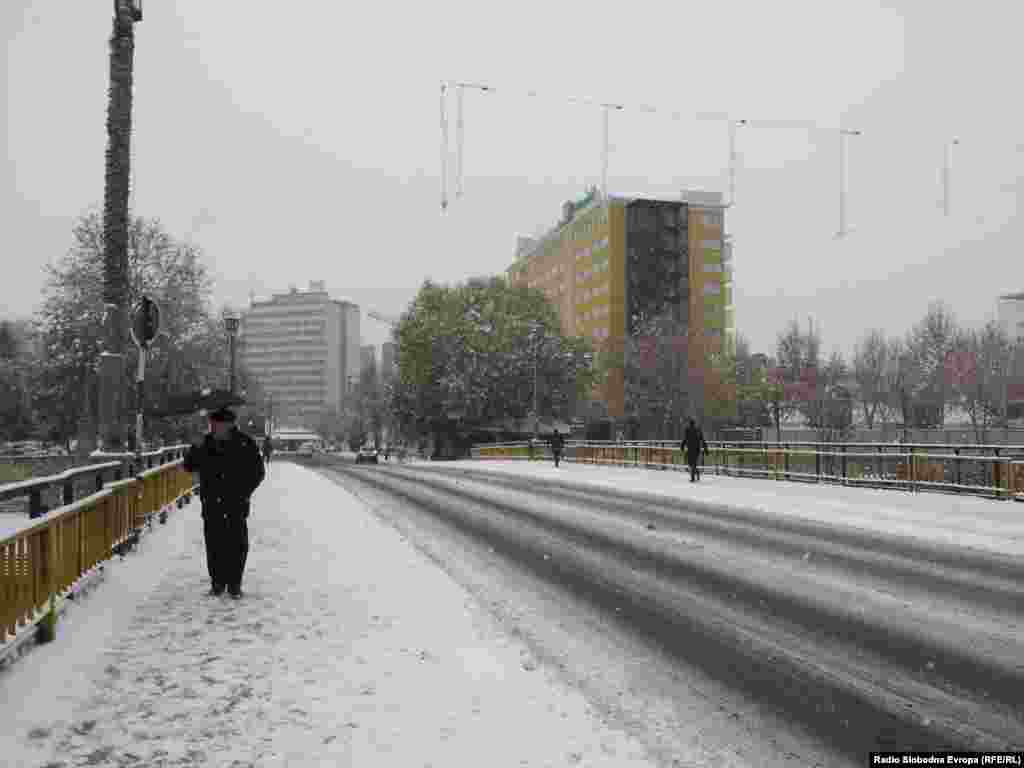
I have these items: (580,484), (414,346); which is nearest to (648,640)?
(580,484)

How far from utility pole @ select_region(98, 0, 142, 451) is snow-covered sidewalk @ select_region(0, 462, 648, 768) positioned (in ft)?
15.0

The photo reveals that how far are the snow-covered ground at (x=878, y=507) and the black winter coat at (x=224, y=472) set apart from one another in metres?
8.36

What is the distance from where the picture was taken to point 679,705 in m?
4.43

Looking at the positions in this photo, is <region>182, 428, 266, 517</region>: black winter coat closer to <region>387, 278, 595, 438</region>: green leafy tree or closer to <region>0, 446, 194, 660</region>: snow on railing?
<region>0, 446, 194, 660</region>: snow on railing

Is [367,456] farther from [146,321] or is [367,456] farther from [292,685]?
[292,685]

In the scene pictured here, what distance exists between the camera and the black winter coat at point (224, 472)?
723 cm

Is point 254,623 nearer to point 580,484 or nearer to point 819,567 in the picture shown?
point 819,567

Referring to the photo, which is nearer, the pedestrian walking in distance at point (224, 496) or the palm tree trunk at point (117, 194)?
the pedestrian walking in distance at point (224, 496)

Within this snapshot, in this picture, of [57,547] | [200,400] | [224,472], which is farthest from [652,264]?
[57,547]

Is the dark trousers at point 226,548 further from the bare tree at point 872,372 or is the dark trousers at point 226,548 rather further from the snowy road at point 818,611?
the bare tree at point 872,372

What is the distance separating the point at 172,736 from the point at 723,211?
103m

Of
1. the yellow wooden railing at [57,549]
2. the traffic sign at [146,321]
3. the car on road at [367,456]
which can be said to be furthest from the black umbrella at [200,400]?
the car on road at [367,456]

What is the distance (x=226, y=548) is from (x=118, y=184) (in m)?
7.02

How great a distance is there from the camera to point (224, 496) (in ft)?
23.7
